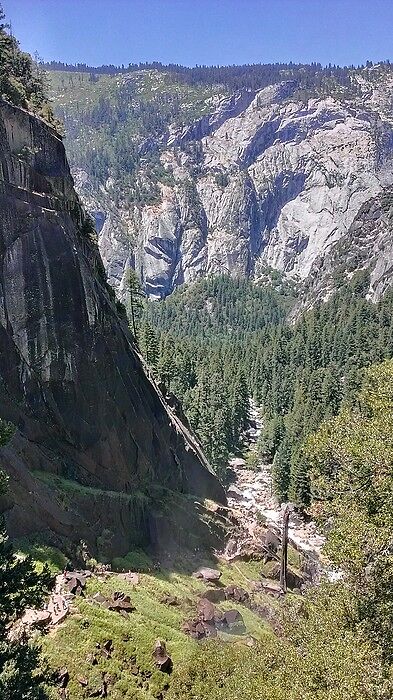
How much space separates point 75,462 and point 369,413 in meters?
22.0

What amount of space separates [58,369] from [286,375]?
370 feet

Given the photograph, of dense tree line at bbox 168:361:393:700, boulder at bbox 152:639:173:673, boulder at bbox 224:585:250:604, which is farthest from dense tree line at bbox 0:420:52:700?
boulder at bbox 224:585:250:604

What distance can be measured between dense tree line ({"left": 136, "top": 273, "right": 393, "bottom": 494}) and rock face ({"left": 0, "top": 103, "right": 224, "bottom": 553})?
37.8 meters

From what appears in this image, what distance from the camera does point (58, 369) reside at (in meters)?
39.5

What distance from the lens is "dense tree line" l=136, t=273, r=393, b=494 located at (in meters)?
92.5

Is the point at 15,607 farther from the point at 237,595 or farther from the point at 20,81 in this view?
the point at 20,81

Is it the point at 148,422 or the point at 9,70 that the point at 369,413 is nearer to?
the point at 148,422

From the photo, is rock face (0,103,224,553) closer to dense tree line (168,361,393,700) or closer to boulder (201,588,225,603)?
boulder (201,588,225,603)

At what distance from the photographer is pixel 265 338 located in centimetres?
18412

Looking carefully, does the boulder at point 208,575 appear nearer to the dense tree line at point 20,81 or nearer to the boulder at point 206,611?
the boulder at point 206,611

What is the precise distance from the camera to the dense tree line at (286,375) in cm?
9250

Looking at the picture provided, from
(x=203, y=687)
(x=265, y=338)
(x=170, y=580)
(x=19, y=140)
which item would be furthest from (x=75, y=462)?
(x=265, y=338)

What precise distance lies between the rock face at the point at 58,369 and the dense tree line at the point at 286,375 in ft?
124

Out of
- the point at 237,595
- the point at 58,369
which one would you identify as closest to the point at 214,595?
the point at 237,595
